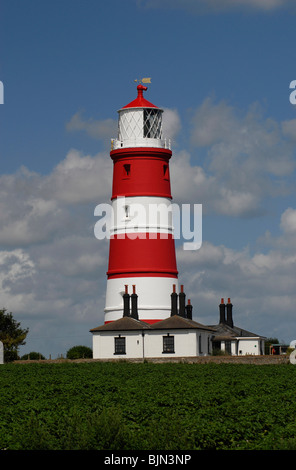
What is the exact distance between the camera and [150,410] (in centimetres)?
2608

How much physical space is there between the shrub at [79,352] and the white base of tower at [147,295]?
6494 mm

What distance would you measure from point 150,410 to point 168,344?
3043cm

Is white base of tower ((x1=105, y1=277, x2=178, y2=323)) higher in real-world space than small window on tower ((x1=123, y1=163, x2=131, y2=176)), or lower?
lower

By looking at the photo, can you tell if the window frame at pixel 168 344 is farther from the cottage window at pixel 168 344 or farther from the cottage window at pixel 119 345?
the cottage window at pixel 119 345

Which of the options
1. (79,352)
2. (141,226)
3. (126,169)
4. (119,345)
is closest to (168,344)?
(119,345)

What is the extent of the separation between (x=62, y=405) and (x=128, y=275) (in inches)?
1190

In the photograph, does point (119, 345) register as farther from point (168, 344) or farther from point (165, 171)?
point (165, 171)

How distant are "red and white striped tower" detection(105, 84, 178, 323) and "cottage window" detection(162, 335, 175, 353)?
8.92ft

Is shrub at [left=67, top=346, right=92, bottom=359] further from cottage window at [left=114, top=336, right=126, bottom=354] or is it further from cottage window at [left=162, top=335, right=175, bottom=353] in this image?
cottage window at [left=162, top=335, right=175, bottom=353]

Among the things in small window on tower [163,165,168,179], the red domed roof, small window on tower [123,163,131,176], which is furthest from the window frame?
the red domed roof

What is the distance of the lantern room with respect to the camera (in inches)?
2368

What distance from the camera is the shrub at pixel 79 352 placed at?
64.8 metres
